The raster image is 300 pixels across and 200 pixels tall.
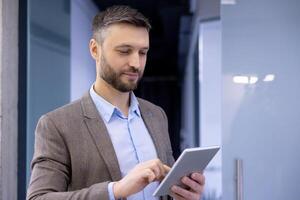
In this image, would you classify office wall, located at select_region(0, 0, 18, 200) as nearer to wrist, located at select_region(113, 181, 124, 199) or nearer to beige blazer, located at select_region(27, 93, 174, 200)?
beige blazer, located at select_region(27, 93, 174, 200)

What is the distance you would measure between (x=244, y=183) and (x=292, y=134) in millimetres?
359

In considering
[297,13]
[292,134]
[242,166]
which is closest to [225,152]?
[242,166]

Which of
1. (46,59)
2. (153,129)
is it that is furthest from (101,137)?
(46,59)

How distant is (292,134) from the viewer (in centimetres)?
228

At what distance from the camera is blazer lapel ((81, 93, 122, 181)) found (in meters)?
1.25

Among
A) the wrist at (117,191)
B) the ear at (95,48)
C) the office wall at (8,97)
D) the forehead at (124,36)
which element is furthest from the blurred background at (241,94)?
the wrist at (117,191)

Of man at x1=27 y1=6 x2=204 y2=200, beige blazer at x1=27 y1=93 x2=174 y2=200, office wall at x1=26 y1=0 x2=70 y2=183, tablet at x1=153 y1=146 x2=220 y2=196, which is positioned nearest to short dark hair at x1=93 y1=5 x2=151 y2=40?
man at x1=27 y1=6 x2=204 y2=200

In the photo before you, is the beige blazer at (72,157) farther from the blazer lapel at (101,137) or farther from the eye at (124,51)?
the eye at (124,51)

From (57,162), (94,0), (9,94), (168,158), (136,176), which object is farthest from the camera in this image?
(94,0)

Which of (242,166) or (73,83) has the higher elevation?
(73,83)

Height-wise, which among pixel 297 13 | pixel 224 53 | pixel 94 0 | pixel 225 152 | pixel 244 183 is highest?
pixel 94 0

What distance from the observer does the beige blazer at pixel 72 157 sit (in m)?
1.16

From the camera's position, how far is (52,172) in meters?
1.18

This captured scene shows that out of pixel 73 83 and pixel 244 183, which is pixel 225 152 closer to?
pixel 244 183
